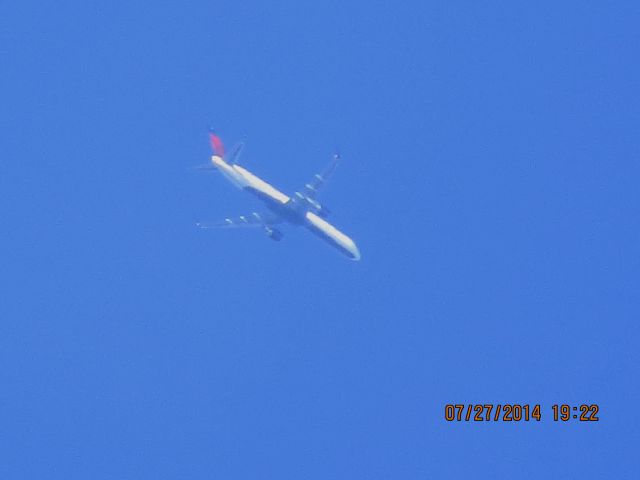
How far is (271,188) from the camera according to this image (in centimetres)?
10706

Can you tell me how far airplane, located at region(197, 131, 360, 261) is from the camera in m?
105

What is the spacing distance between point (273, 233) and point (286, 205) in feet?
19.0

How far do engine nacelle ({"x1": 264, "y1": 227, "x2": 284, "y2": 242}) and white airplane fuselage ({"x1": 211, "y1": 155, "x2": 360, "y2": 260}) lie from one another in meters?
3.26

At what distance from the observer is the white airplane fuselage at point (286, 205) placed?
105750 mm

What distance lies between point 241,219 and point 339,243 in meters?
10.9

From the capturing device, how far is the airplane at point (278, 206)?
104875 millimetres

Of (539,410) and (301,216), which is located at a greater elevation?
(301,216)

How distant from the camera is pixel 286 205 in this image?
105688 mm

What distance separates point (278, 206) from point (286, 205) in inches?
36.0

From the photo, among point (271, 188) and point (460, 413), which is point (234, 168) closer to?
point (271, 188)

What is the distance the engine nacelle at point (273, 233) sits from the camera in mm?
110562

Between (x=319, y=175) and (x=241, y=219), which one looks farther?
(x=241, y=219)

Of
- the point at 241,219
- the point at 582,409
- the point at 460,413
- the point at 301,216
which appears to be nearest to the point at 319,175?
the point at 301,216

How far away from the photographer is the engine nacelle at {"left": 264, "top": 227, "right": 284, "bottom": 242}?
11056cm
